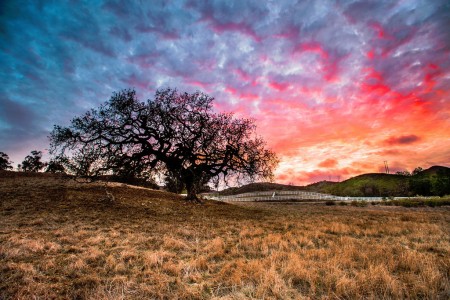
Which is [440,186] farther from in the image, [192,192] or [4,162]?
[4,162]

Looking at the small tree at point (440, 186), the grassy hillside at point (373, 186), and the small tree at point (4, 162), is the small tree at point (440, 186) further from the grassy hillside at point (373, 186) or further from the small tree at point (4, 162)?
the small tree at point (4, 162)

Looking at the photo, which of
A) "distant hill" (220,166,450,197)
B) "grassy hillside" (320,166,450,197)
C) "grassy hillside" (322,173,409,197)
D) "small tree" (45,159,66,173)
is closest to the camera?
"small tree" (45,159,66,173)

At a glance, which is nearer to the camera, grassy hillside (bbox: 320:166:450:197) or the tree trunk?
the tree trunk

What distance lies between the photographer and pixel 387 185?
3816 inches

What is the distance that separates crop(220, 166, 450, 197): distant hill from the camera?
71256 millimetres

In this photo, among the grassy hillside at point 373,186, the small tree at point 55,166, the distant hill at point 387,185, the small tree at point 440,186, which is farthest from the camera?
the grassy hillside at point 373,186

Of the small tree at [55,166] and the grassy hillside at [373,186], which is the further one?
the grassy hillside at [373,186]

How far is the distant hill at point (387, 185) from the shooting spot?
71256mm

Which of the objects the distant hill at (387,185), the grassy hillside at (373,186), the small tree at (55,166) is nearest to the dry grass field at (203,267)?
the small tree at (55,166)

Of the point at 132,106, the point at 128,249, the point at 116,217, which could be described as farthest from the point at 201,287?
the point at 132,106

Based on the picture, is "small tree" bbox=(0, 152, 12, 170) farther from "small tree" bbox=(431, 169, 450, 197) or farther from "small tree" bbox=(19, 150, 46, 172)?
"small tree" bbox=(431, 169, 450, 197)

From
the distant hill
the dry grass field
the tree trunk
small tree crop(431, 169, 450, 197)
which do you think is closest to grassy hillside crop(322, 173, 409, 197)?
the distant hill

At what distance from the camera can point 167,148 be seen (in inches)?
1013

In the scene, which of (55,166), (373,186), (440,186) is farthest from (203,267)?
(373,186)
